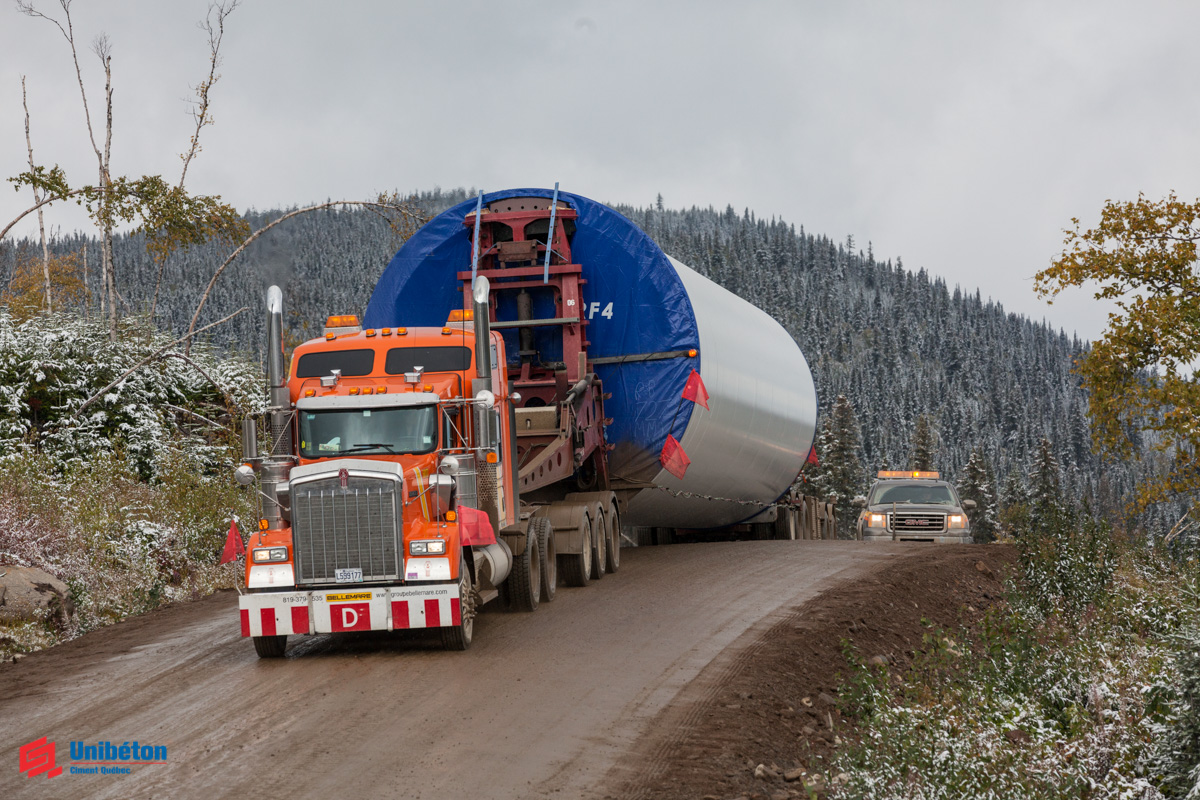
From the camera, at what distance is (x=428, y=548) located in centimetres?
1002

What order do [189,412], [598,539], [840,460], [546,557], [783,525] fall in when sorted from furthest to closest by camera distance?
1. [840,460]
2. [783,525]
3. [189,412]
4. [598,539]
5. [546,557]

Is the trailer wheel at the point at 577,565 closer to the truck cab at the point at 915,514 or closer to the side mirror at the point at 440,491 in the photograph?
the side mirror at the point at 440,491

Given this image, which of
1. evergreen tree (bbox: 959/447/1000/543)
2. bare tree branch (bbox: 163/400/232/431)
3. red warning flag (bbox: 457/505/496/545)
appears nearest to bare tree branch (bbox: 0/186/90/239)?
bare tree branch (bbox: 163/400/232/431)

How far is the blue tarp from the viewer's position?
15945mm

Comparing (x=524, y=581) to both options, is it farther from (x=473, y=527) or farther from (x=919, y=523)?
(x=919, y=523)

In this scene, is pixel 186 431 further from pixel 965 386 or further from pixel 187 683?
pixel 965 386

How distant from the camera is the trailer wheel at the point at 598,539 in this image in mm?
15109

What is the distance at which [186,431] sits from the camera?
25125 mm

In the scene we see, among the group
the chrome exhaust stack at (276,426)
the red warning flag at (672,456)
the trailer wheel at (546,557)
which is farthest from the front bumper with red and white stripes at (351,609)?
the red warning flag at (672,456)

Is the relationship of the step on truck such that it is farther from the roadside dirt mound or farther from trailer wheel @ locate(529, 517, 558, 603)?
the roadside dirt mound

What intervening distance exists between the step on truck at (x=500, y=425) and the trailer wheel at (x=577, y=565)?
3 cm

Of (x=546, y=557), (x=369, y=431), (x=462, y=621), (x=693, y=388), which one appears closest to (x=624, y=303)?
(x=693, y=388)

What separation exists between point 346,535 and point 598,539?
5.69 m

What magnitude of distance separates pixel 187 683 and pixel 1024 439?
532 ft
